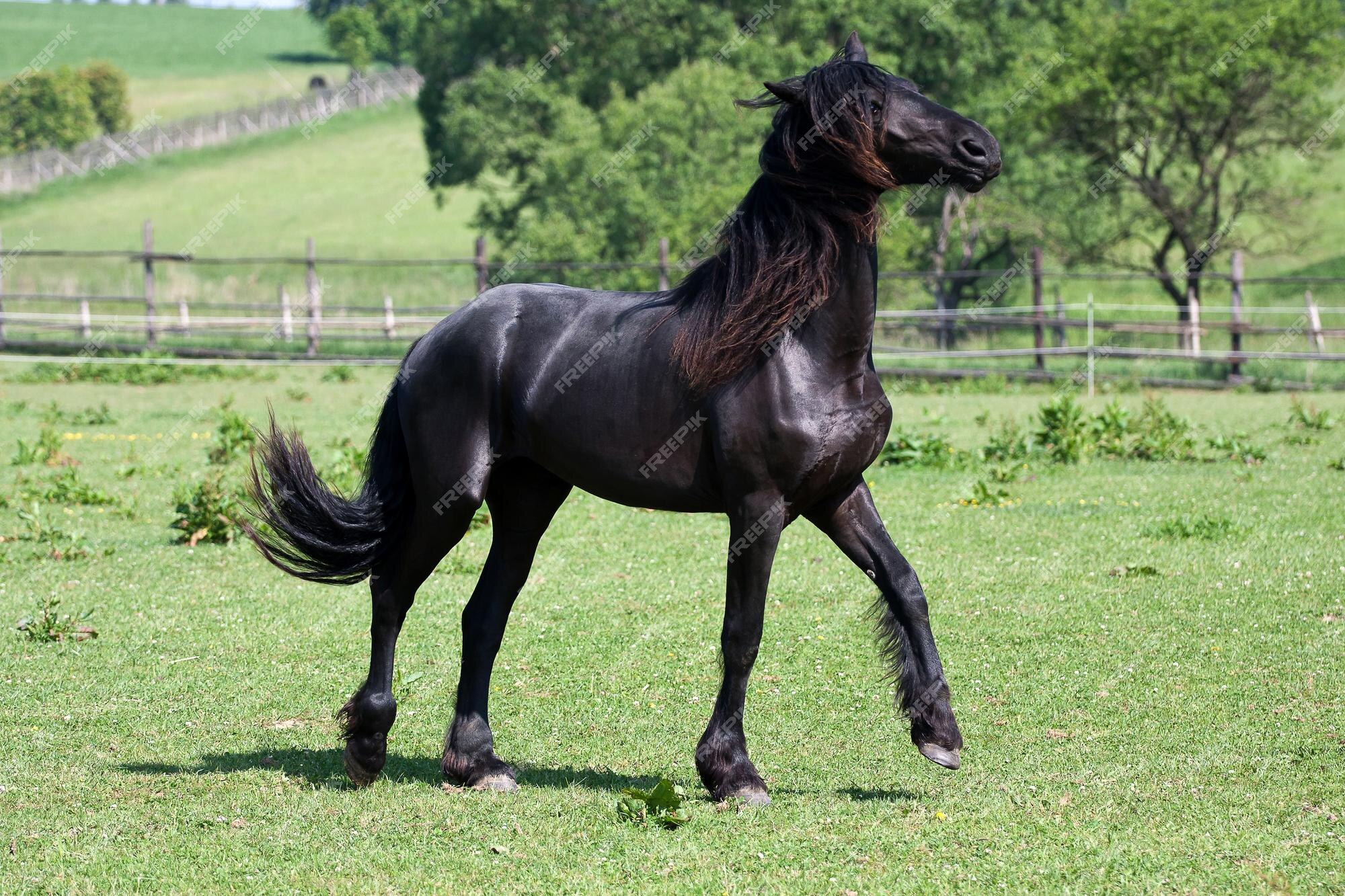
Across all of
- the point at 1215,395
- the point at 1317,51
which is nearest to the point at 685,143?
the point at 1317,51

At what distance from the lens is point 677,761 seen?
539 cm

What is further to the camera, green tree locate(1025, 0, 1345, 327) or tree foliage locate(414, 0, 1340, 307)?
tree foliage locate(414, 0, 1340, 307)

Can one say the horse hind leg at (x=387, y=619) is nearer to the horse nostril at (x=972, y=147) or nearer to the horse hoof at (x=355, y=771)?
the horse hoof at (x=355, y=771)

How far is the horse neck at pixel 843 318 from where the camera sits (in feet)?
15.3

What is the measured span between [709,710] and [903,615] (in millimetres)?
1498

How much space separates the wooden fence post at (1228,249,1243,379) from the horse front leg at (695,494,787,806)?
63.5ft

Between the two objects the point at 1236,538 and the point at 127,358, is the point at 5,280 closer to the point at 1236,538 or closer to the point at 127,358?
the point at 127,358

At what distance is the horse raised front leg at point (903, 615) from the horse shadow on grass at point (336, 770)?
1.07 metres

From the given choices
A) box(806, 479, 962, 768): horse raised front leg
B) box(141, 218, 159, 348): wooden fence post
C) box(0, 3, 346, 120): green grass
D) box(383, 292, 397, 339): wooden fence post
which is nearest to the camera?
box(806, 479, 962, 768): horse raised front leg

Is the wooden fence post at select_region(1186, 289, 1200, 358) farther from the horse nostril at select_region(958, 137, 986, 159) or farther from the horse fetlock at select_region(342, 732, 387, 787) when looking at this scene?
the horse fetlock at select_region(342, 732, 387, 787)

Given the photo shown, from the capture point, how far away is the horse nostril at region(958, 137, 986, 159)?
4461 millimetres

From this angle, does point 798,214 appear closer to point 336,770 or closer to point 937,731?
point 937,731

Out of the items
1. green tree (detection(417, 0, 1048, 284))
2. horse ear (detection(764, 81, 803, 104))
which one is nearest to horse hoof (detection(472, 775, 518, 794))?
horse ear (detection(764, 81, 803, 104))

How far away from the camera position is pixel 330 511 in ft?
17.7
